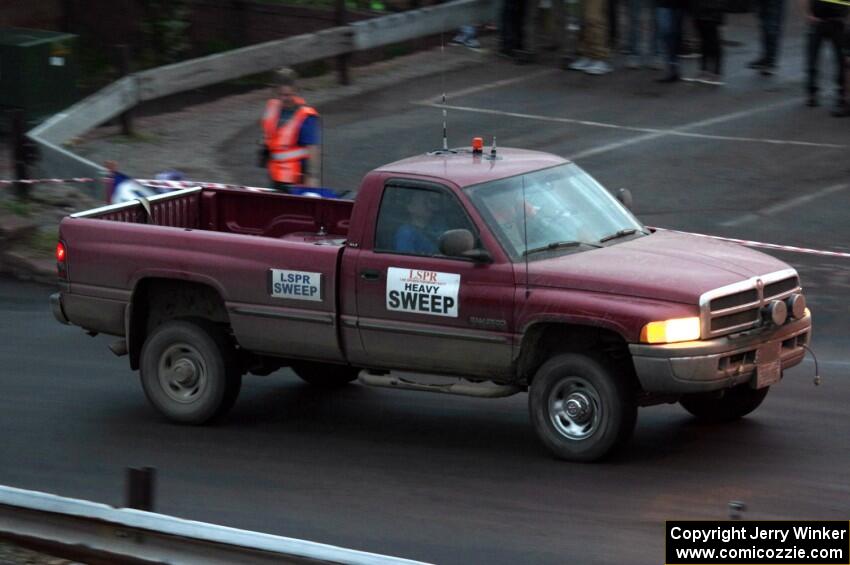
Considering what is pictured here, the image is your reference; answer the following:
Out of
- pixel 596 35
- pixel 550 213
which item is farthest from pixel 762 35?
pixel 550 213

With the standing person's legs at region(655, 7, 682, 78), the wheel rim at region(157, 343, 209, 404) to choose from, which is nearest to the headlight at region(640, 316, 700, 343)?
the wheel rim at region(157, 343, 209, 404)

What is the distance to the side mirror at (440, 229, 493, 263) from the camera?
27.8 ft

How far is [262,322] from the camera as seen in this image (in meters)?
9.25

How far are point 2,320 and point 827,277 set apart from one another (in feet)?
24.8

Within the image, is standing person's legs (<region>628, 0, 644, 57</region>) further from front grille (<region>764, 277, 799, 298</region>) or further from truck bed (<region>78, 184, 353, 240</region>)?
front grille (<region>764, 277, 799, 298</region>)

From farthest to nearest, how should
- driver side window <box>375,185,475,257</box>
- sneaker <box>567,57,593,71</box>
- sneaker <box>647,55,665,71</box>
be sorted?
sneaker <box>567,57,593,71</box> → sneaker <box>647,55,665,71</box> → driver side window <box>375,185,475,257</box>

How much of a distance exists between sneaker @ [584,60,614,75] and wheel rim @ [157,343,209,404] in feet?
43.1

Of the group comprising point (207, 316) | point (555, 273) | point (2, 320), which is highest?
point (555, 273)

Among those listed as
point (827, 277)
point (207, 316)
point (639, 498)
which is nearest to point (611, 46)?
point (827, 277)

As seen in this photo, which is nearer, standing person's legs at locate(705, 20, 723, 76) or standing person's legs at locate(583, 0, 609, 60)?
standing person's legs at locate(705, 20, 723, 76)

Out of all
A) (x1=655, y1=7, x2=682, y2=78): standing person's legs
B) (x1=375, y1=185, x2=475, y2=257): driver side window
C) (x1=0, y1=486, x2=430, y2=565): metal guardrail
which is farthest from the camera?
(x1=655, y1=7, x2=682, y2=78): standing person's legs

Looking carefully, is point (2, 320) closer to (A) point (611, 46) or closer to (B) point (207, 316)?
(B) point (207, 316)

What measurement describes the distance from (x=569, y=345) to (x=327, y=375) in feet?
8.56

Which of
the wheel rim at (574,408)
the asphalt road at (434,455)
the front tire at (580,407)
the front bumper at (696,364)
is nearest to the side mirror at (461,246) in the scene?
the front tire at (580,407)
